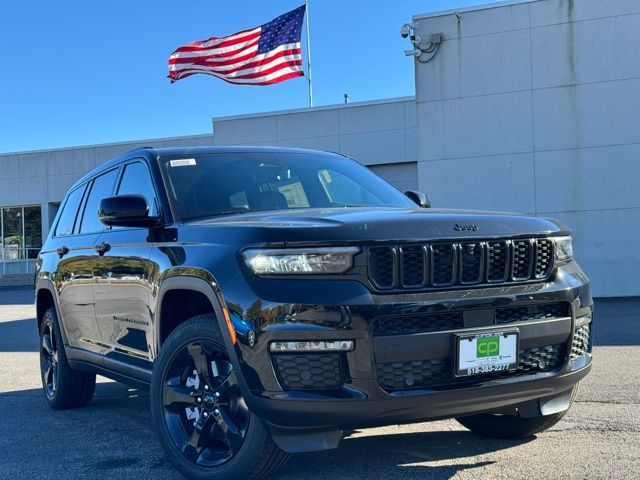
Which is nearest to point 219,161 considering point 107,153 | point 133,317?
point 133,317

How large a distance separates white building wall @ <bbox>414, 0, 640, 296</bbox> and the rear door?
1134cm

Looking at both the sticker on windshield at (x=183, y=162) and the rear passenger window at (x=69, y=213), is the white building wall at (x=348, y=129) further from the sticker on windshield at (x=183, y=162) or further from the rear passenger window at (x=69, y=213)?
the sticker on windshield at (x=183, y=162)

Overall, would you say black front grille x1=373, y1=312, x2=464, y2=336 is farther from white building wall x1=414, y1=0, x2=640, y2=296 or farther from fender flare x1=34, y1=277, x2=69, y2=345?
white building wall x1=414, y1=0, x2=640, y2=296

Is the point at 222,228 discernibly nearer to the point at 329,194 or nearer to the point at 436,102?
the point at 329,194

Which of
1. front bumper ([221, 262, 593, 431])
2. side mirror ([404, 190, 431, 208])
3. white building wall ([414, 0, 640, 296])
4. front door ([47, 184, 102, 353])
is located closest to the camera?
front bumper ([221, 262, 593, 431])

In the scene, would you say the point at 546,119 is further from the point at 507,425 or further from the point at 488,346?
the point at 488,346

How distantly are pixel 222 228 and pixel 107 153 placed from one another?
Result: 28.7 metres

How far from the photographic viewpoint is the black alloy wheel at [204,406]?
3594 millimetres

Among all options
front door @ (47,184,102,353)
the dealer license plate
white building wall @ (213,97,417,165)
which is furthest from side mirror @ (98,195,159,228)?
white building wall @ (213,97,417,165)

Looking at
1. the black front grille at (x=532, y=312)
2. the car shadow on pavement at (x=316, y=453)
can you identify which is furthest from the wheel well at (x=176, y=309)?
the black front grille at (x=532, y=312)

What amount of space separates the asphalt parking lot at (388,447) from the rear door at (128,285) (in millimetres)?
623

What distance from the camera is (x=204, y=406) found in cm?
A: 375

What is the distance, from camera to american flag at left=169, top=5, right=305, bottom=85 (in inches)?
760

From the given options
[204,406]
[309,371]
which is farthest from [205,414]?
[309,371]
